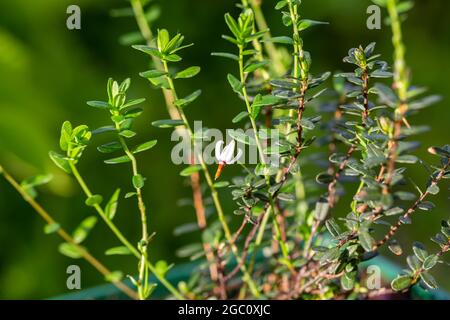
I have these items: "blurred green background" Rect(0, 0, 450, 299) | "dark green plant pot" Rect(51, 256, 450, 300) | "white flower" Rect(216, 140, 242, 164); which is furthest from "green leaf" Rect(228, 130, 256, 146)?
"blurred green background" Rect(0, 0, 450, 299)

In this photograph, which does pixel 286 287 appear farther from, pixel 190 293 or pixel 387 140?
pixel 387 140

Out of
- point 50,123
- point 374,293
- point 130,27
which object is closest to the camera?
point 374,293

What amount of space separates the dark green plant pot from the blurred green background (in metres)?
0.43

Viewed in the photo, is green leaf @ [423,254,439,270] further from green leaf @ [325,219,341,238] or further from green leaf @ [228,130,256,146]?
green leaf @ [228,130,256,146]

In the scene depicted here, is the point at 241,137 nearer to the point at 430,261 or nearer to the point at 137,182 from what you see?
the point at 137,182

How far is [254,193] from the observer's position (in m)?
0.68

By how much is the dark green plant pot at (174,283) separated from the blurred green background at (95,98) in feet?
1.40

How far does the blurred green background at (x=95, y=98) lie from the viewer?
1.35m

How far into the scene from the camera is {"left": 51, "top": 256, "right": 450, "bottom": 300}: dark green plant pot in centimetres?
87

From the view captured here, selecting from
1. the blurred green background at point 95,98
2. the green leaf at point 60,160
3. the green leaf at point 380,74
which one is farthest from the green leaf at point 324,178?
the blurred green background at point 95,98

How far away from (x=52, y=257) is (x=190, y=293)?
0.76 m

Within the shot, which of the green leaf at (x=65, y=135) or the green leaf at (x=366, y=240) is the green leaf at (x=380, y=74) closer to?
the green leaf at (x=366, y=240)
